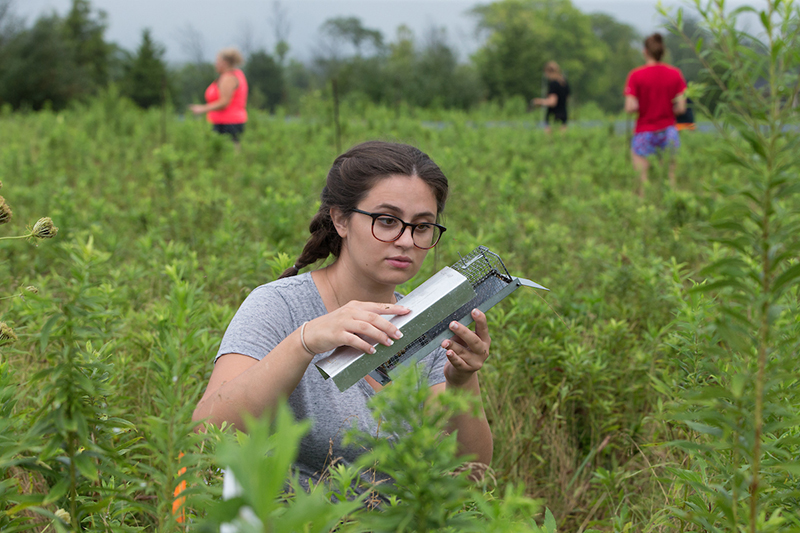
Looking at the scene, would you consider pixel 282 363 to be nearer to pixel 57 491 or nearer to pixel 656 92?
pixel 57 491

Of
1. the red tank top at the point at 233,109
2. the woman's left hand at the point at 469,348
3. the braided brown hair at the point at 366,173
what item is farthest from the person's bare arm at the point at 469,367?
the red tank top at the point at 233,109

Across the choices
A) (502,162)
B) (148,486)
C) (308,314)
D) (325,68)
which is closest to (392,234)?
(308,314)

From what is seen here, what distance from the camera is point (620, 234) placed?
4.47m

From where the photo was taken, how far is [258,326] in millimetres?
1941

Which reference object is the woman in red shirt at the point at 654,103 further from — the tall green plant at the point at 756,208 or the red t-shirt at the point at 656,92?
the tall green plant at the point at 756,208

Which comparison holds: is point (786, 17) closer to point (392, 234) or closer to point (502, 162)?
point (392, 234)

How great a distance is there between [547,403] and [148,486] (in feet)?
6.81

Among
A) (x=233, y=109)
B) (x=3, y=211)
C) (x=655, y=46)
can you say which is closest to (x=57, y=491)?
(x=3, y=211)

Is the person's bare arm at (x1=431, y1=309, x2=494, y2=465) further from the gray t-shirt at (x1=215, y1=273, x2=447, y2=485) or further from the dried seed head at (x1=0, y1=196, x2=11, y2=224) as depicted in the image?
the dried seed head at (x1=0, y1=196, x2=11, y2=224)

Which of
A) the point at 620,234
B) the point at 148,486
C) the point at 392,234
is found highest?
the point at 392,234

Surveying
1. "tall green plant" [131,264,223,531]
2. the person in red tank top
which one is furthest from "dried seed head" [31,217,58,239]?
the person in red tank top

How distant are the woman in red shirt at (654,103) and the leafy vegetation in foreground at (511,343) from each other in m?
0.53

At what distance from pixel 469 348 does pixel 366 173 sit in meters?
0.71

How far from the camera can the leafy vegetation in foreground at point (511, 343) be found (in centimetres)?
95
